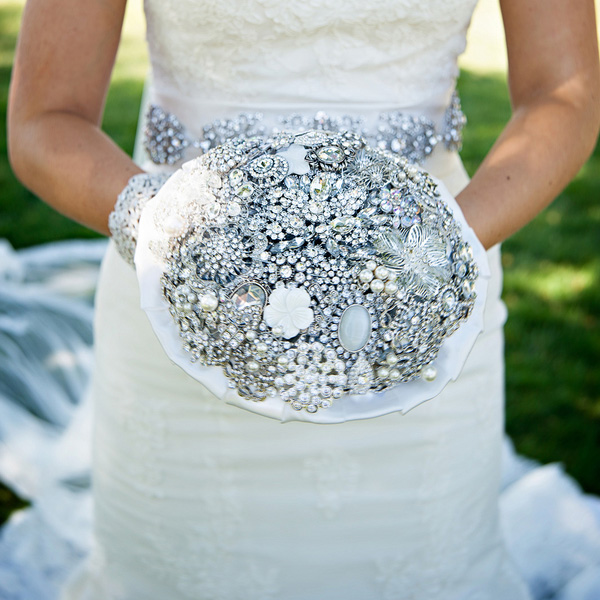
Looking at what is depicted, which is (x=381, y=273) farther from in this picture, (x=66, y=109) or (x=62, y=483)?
(x=62, y=483)

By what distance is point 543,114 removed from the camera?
111 cm

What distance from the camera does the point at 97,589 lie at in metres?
1.61

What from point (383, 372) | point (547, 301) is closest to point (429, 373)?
point (383, 372)

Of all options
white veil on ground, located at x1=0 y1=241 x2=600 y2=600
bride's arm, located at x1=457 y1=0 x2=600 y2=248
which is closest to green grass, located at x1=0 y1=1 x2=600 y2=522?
white veil on ground, located at x1=0 y1=241 x2=600 y2=600

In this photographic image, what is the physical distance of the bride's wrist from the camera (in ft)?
3.24

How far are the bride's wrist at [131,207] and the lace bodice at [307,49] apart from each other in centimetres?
26

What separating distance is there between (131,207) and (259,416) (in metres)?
0.51

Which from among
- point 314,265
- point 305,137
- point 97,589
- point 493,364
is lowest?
point 97,589

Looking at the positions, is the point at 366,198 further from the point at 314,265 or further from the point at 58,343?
the point at 58,343

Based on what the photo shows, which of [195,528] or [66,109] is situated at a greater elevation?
[66,109]

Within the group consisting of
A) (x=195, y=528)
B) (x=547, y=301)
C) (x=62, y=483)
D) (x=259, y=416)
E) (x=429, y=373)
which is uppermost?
(x=429, y=373)

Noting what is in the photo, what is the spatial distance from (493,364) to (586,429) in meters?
1.23

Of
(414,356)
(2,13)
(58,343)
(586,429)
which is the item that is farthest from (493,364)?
(2,13)

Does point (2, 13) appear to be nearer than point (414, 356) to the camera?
No
